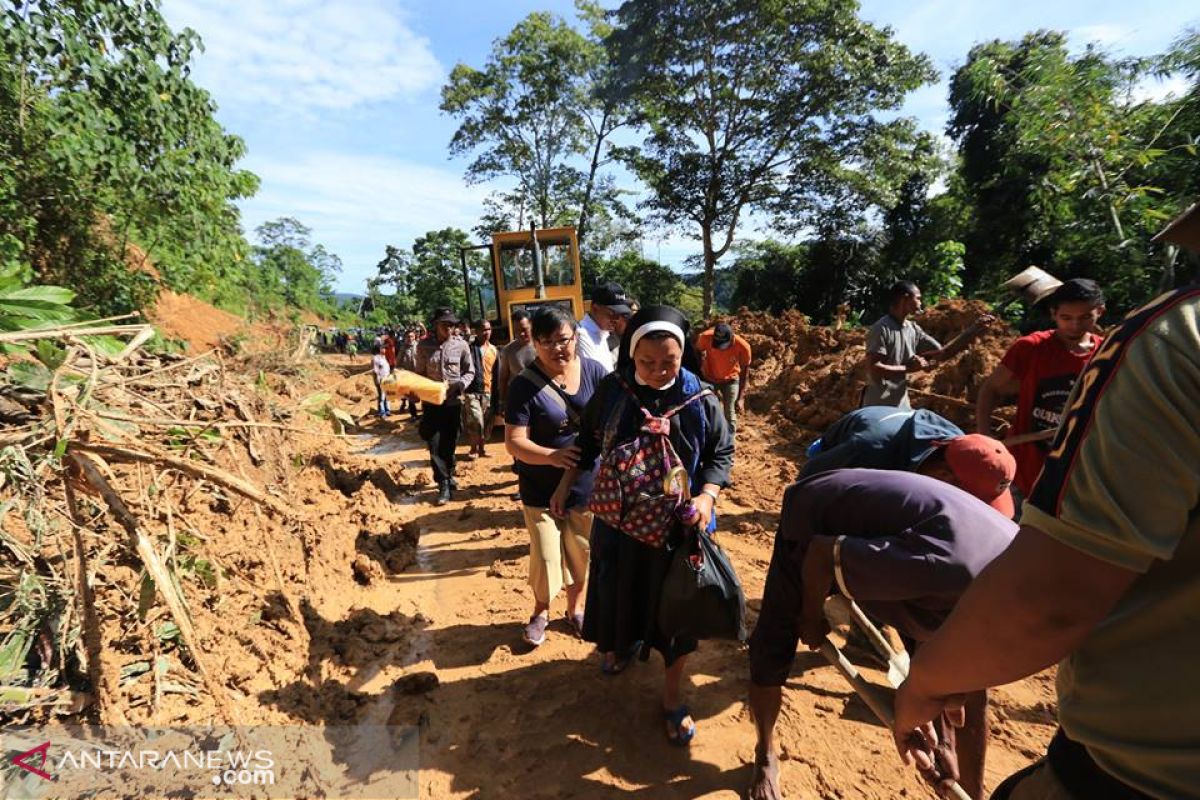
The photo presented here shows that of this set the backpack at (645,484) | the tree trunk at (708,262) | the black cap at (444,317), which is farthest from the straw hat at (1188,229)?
the tree trunk at (708,262)

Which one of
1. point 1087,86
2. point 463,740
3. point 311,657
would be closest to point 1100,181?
point 1087,86

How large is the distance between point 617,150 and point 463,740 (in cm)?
2028

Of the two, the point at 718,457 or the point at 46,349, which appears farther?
the point at 718,457

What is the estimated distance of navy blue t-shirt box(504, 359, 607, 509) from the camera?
268 centimetres

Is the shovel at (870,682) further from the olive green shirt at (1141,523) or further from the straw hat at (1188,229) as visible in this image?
the straw hat at (1188,229)

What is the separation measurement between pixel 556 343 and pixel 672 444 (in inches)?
33.9

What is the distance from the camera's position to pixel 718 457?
7.46 feet

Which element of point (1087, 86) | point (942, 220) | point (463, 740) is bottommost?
point (463, 740)

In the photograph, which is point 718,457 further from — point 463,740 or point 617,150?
point 617,150

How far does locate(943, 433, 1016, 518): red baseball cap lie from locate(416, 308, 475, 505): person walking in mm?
4404

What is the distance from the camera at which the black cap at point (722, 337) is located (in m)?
6.12

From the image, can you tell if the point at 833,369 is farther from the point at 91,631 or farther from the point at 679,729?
the point at 91,631

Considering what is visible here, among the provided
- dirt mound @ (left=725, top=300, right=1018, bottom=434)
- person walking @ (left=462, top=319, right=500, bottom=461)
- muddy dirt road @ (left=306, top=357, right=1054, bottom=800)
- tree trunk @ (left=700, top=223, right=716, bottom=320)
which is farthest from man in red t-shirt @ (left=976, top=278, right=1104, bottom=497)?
tree trunk @ (left=700, top=223, right=716, bottom=320)

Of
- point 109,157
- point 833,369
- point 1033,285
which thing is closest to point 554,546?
point 1033,285
